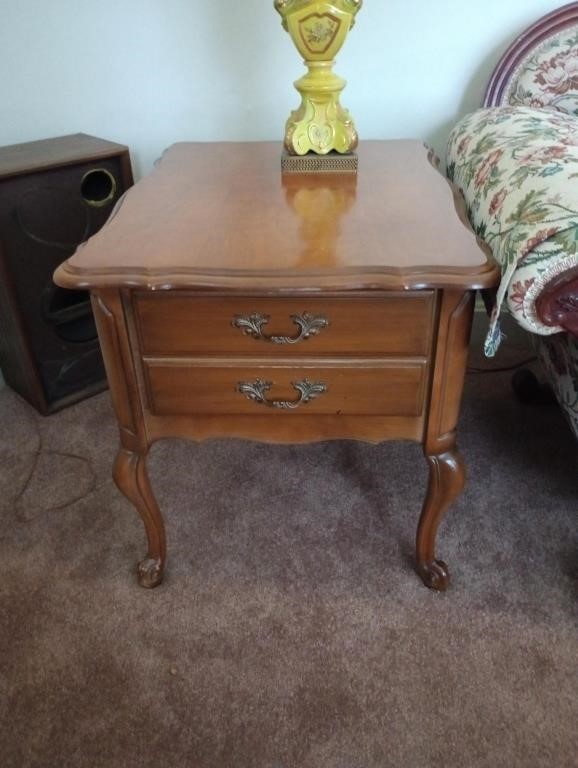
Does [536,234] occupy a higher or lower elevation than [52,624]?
higher

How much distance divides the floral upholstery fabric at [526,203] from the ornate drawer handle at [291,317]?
21cm

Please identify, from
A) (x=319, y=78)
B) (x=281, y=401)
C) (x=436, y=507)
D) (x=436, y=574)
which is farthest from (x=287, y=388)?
(x=319, y=78)

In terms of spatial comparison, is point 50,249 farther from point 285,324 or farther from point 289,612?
point 289,612

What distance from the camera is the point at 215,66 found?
1.37m

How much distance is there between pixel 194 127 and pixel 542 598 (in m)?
1.26

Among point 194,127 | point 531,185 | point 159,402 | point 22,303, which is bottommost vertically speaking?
point 22,303

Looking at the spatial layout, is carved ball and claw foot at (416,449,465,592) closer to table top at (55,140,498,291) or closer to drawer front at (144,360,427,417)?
→ drawer front at (144,360,427,417)

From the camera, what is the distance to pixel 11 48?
53.4 inches

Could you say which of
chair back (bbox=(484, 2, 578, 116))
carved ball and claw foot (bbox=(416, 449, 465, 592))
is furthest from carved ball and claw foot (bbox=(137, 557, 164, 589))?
chair back (bbox=(484, 2, 578, 116))

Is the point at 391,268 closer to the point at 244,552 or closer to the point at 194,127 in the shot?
the point at 244,552

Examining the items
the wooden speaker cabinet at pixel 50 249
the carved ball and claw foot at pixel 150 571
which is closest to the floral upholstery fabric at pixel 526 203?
the carved ball and claw foot at pixel 150 571

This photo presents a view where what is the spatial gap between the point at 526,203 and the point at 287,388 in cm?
37

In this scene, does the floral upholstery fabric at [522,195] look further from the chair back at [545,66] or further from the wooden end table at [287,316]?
the chair back at [545,66]

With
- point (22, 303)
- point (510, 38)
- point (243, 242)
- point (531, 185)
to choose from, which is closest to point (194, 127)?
point (22, 303)
